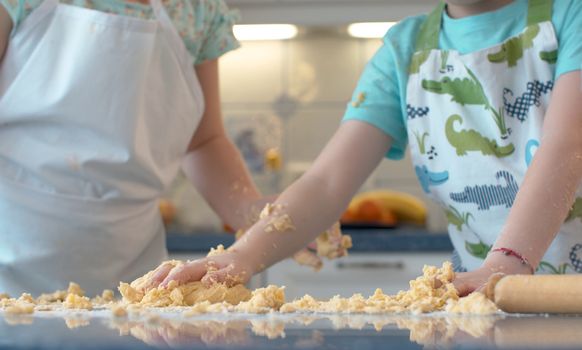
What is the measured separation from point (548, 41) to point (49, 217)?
26.8 inches

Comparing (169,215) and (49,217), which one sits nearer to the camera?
(49,217)

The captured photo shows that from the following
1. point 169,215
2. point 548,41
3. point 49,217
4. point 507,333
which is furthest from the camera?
point 169,215

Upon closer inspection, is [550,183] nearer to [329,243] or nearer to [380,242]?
[329,243]

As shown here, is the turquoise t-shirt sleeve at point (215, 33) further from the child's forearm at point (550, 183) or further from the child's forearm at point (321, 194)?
the child's forearm at point (550, 183)

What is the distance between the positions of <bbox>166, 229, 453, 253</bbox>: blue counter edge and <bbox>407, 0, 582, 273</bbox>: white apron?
0.90 meters

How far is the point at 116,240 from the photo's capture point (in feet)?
3.92

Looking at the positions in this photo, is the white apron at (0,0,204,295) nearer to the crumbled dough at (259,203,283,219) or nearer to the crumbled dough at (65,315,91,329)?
the crumbled dough at (259,203,283,219)

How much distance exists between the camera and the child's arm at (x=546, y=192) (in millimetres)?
821

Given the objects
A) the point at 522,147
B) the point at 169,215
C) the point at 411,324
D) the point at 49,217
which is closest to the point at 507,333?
the point at 411,324

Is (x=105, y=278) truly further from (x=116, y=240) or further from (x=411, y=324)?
(x=411, y=324)

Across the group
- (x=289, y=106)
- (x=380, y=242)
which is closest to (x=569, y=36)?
(x=380, y=242)

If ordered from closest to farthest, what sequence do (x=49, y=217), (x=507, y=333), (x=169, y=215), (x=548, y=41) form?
1. (x=507, y=333)
2. (x=548, y=41)
3. (x=49, y=217)
4. (x=169, y=215)

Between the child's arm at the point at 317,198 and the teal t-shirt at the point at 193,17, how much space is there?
0.90 ft

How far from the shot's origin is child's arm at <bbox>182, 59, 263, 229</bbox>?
131 cm
